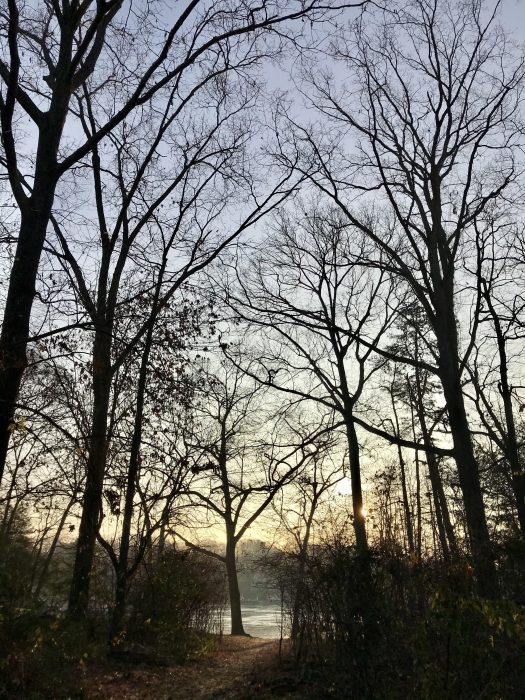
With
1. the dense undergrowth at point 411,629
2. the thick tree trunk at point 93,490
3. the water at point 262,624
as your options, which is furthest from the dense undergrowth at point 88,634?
the water at point 262,624

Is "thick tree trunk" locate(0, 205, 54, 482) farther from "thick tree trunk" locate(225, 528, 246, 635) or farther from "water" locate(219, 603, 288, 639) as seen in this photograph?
"thick tree trunk" locate(225, 528, 246, 635)

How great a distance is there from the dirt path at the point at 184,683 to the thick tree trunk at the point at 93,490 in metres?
1.20

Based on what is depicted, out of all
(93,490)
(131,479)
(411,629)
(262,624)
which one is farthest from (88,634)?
(262,624)

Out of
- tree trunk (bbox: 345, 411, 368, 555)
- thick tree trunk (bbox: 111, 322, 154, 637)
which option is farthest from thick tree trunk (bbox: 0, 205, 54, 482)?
tree trunk (bbox: 345, 411, 368, 555)

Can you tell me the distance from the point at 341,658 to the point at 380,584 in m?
0.90

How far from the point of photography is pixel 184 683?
27.3 ft

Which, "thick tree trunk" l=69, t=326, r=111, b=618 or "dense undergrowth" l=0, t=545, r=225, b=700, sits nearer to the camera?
"dense undergrowth" l=0, t=545, r=225, b=700

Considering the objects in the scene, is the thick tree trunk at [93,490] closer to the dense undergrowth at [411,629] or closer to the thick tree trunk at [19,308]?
the thick tree trunk at [19,308]

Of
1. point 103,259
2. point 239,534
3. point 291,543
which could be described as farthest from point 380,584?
point 239,534

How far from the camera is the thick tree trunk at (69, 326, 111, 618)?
7.26 metres

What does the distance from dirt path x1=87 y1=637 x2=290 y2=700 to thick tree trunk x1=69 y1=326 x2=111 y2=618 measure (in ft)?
3.94

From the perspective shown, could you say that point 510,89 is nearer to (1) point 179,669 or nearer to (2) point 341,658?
(2) point 341,658

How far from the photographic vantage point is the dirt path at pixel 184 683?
6.89 meters

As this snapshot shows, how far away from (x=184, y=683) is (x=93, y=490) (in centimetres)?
407
